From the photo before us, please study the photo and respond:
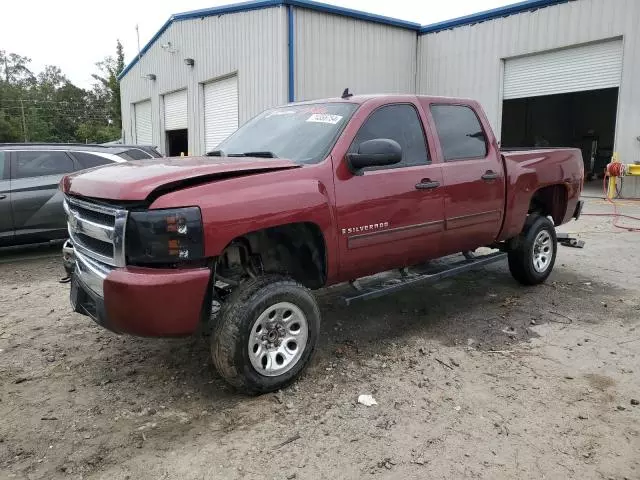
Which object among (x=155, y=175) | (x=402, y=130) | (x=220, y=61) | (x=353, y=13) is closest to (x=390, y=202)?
(x=402, y=130)

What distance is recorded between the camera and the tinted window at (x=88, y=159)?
26.2 feet

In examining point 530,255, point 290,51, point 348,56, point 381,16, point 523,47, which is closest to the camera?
point 530,255

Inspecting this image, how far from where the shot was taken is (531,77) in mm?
15945

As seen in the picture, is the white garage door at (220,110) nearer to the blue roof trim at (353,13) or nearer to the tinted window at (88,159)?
the blue roof trim at (353,13)

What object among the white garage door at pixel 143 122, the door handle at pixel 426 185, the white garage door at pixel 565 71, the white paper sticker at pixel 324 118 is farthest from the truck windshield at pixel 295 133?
the white garage door at pixel 143 122

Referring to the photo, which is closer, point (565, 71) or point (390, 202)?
point (390, 202)

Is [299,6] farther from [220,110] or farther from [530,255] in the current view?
[530,255]

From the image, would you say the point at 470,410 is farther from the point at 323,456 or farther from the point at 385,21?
the point at 385,21

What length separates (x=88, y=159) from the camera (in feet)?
26.4

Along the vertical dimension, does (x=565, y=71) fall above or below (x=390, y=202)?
above

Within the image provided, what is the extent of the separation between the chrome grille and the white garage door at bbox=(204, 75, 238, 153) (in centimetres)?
1492

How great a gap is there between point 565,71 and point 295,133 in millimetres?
13648

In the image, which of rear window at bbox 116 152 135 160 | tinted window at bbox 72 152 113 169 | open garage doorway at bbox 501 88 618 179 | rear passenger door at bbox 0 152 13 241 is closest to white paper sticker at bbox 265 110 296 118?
tinted window at bbox 72 152 113 169

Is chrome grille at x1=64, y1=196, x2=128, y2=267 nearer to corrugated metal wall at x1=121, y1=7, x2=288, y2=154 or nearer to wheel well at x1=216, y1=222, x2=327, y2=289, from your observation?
wheel well at x1=216, y1=222, x2=327, y2=289
